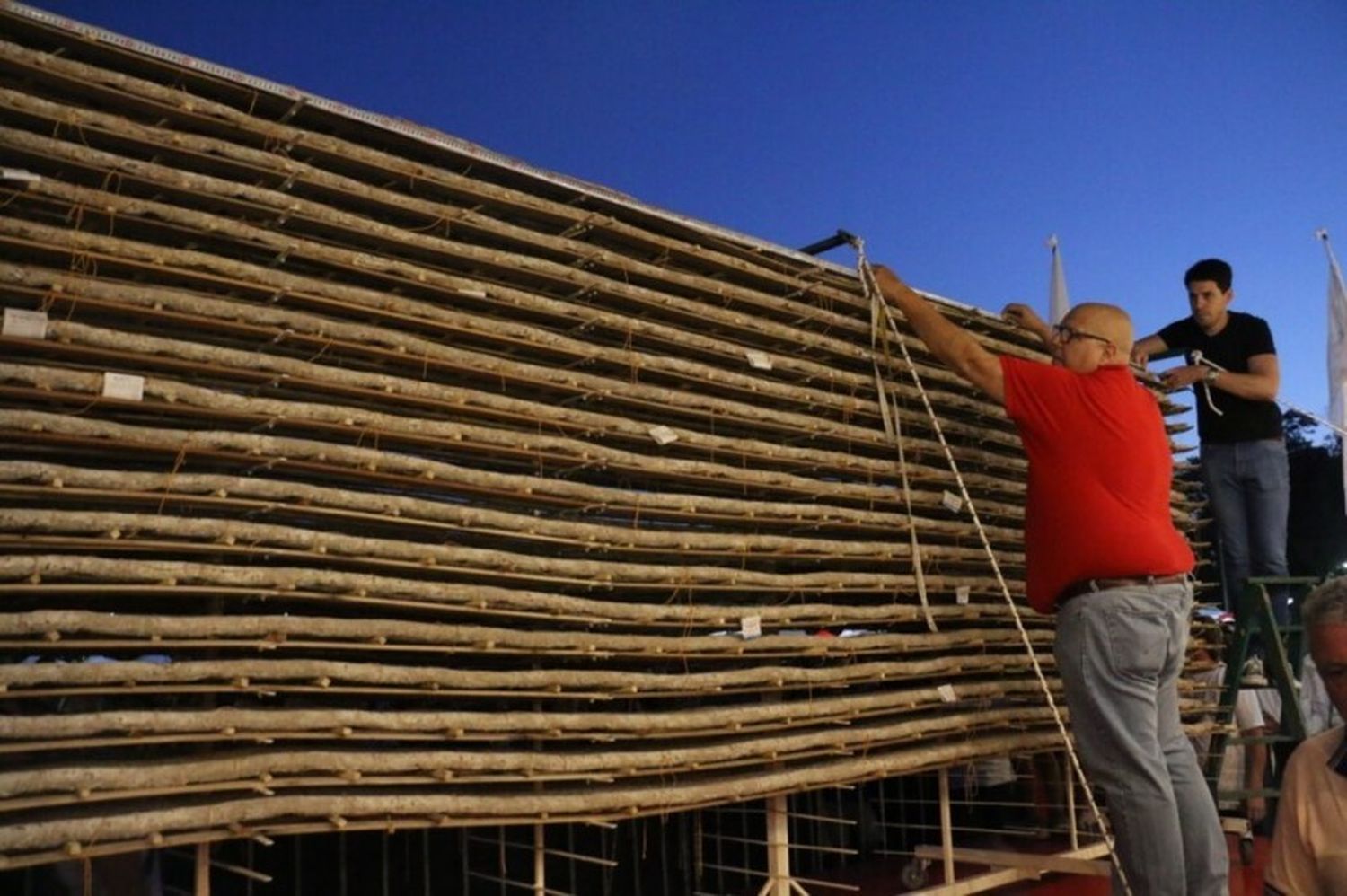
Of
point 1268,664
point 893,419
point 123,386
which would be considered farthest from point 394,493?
point 1268,664

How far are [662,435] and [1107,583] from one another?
5.69 feet

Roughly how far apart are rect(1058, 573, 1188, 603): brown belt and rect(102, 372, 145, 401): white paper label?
3.29m

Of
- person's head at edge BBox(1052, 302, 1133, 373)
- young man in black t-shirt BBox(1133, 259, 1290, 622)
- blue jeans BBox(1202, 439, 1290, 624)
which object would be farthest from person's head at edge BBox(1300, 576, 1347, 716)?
blue jeans BBox(1202, 439, 1290, 624)

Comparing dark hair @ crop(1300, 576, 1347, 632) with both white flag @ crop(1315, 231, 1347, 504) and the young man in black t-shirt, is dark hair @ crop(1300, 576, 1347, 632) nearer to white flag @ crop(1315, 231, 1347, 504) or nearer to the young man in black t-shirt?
the young man in black t-shirt

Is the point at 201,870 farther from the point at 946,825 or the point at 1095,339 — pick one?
the point at 1095,339

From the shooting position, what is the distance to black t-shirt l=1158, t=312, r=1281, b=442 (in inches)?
290

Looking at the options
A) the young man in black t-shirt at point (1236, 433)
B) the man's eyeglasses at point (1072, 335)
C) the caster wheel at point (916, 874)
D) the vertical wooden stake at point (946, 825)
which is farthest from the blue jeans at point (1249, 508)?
the man's eyeglasses at point (1072, 335)

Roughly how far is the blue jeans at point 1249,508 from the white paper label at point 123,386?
20.1 feet

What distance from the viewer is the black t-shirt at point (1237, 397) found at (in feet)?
24.1

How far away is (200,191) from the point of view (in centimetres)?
373

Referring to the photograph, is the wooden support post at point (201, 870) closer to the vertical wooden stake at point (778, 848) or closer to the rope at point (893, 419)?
the vertical wooden stake at point (778, 848)

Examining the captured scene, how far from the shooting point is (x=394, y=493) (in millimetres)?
4191

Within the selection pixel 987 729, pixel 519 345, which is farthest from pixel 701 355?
pixel 987 729

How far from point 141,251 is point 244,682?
1236 millimetres
